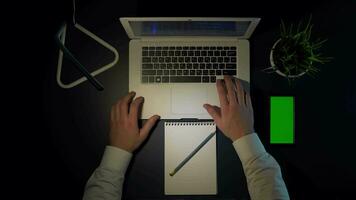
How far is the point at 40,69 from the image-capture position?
1239 millimetres

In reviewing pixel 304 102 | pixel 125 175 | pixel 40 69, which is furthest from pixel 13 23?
pixel 304 102

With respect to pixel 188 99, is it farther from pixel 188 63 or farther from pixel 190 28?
pixel 190 28

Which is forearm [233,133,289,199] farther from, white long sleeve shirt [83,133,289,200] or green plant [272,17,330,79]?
green plant [272,17,330,79]

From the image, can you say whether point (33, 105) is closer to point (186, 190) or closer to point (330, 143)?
point (186, 190)

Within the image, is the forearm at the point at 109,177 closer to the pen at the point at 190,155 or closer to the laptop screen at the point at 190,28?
the pen at the point at 190,155

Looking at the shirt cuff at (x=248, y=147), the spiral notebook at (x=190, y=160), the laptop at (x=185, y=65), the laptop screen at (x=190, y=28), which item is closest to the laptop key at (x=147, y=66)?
the laptop at (x=185, y=65)

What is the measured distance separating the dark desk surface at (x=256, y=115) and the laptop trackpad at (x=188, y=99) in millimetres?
103

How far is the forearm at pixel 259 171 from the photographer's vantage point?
1031mm

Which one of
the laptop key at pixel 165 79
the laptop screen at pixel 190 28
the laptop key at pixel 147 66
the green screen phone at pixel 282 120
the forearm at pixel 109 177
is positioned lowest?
the forearm at pixel 109 177

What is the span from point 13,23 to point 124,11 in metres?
0.39

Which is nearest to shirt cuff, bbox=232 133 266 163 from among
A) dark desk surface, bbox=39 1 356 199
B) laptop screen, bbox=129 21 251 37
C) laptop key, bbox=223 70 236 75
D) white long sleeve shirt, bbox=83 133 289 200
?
white long sleeve shirt, bbox=83 133 289 200

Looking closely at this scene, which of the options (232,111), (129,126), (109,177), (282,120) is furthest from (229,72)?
(109,177)

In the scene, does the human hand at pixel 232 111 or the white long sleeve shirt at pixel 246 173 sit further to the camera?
the human hand at pixel 232 111

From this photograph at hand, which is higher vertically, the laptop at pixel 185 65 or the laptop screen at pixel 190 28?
the laptop screen at pixel 190 28
